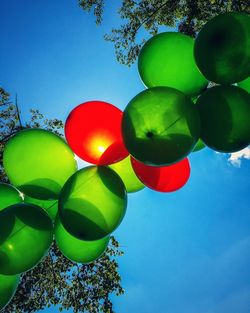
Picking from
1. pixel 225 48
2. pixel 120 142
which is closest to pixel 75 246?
pixel 120 142

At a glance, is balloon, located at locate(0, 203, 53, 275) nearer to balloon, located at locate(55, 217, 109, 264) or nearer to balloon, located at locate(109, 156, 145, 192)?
balloon, located at locate(55, 217, 109, 264)

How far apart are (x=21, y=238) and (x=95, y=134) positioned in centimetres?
80

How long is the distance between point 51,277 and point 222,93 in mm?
7426

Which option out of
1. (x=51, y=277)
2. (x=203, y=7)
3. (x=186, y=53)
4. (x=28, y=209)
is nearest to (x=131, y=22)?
(x=203, y=7)

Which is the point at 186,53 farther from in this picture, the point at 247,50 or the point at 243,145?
the point at 243,145

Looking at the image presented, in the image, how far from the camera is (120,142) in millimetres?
2020

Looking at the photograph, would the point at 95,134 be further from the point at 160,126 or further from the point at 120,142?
the point at 160,126

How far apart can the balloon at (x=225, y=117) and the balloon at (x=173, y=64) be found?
242mm

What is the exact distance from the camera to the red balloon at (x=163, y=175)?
2129 mm

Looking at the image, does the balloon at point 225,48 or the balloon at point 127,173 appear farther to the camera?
the balloon at point 127,173

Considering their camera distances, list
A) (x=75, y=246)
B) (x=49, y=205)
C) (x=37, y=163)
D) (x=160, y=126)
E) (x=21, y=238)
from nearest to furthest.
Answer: (x=160, y=126), (x=21, y=238), (x=37, y=163), (x=75, y=246), (x=49, y=205)

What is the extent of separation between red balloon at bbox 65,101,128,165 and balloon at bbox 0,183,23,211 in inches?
23.8

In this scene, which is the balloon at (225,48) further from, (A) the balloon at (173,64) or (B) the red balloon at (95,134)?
(B) the red balloon at (95,134)

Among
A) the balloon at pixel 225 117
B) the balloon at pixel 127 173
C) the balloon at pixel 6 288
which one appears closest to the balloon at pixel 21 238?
the balloon at pixel 6 288
